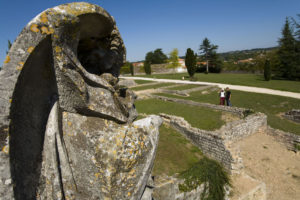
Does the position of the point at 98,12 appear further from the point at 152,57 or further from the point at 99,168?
the point at 152,57

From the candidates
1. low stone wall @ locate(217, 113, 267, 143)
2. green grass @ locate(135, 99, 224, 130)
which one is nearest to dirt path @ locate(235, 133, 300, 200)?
low stone wall @ locate(217, 113, 267, 143)

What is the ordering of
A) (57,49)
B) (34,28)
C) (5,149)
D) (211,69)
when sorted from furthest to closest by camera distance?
(211,69)
(57,49)
(34,28)
(5,149)

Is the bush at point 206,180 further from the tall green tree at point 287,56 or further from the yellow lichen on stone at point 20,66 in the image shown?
the tall green tree at point 287,56

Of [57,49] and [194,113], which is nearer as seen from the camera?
[57,49]

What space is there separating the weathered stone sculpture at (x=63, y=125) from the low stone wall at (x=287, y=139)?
975 centimetres

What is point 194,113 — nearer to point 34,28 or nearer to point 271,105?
point 271,105

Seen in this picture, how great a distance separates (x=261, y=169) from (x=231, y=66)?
146 feet

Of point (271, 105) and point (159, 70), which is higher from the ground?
point (159, 70)

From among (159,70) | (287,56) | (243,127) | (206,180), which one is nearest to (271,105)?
(243,127)

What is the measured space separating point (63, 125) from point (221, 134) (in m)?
7.60

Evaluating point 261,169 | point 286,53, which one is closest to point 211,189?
point 261,169

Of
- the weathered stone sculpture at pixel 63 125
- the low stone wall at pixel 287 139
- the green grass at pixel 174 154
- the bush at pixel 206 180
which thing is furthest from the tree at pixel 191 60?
the weathered stone sculpture at pixel 63 125

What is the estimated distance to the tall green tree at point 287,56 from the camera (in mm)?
28547

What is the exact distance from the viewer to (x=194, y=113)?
40.7 ft
